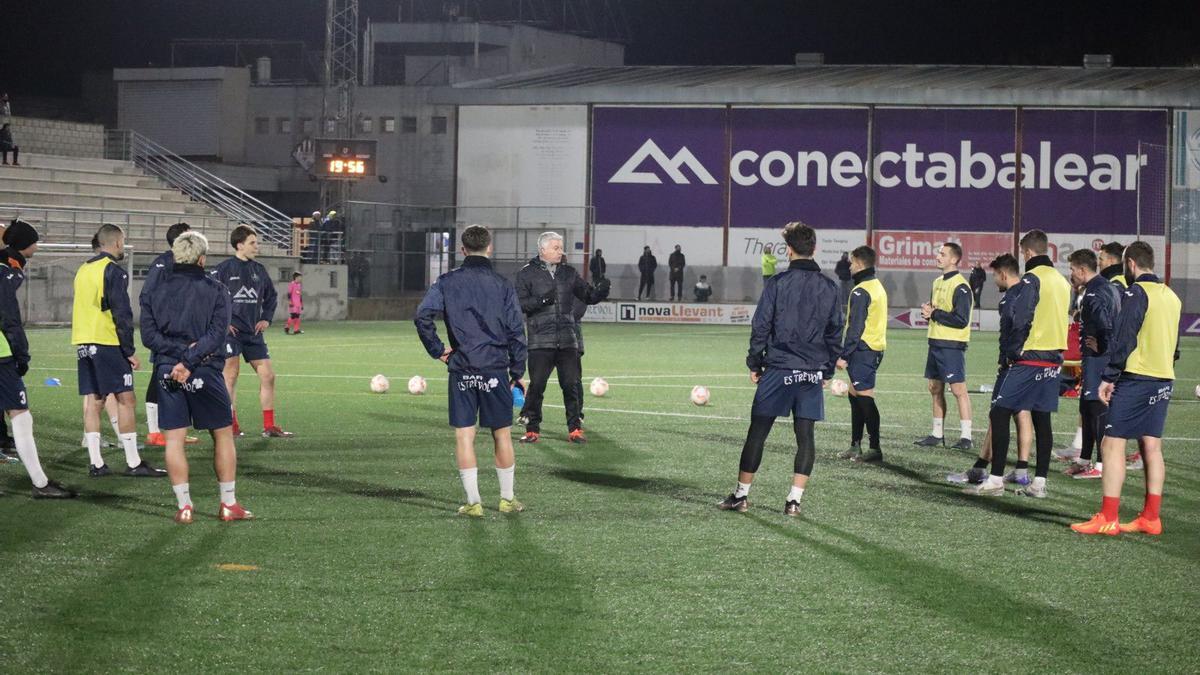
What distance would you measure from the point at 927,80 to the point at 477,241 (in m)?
43.5

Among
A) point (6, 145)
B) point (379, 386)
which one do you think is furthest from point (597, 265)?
point (379, 386)

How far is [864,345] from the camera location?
44.4 ft

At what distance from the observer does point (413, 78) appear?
66625 mm

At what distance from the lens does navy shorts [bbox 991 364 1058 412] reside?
1121 centimetres

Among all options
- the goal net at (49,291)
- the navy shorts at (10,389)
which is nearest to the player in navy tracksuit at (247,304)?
the navy shorts at (10,389)

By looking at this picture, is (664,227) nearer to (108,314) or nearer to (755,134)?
(755,134)

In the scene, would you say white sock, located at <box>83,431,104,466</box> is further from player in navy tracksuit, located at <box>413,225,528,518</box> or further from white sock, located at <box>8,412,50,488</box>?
player in navy tracksuit, located at <box>413,225,528,518</box>

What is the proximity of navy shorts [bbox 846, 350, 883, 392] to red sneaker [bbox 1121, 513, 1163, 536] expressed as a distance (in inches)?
151

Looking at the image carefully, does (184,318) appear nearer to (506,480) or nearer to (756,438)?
(506,480)

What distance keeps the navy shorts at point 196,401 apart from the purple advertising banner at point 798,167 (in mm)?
39170

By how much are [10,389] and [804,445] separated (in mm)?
5697

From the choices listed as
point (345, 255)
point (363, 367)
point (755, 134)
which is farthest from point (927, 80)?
point (363, 367)

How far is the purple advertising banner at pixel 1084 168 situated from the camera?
46188mm

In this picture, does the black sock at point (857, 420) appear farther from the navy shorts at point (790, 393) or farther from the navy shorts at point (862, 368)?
the navy shorts at point (790, 393)
